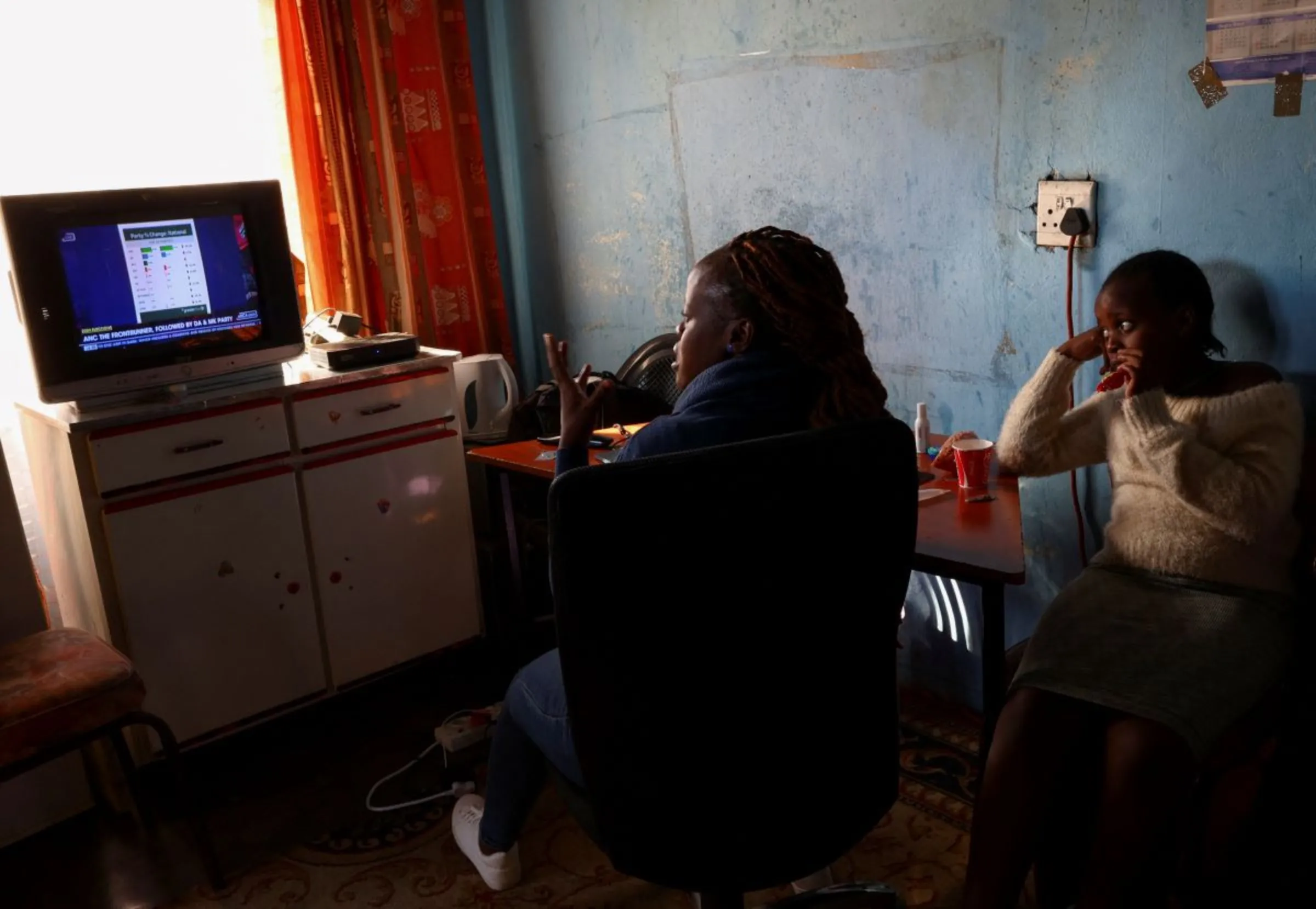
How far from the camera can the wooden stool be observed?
1956 millimetres

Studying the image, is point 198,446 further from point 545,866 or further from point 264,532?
point 545,866

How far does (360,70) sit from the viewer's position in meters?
3.20

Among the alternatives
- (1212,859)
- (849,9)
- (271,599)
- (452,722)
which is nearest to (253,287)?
(271,599)

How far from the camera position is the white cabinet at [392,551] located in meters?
2.83

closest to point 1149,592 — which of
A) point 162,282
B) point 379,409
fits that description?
point 379,409

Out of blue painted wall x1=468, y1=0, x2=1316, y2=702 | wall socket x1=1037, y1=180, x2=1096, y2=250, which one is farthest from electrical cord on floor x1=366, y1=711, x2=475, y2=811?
wall socket x1=1037, y1=180, x2=1096, y2=250

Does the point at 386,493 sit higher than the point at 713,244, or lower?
lower

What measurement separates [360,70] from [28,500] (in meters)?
1.49

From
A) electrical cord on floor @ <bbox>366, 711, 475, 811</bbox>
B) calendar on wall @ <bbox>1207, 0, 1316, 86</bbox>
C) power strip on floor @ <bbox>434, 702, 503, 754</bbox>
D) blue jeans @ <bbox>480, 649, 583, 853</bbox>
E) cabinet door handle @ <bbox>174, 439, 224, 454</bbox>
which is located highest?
calendar on wall @ <bbox>1207, 0, 1316, 86</bbox>

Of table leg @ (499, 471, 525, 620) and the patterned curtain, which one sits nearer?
table leg @ (499, 471, 525, 620)

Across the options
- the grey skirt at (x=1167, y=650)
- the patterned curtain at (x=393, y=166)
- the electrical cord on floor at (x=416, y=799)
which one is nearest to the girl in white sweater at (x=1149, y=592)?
the grey skirt at (x=1167, y=650)

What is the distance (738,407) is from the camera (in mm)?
1547

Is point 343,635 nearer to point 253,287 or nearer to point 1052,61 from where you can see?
point 253,287

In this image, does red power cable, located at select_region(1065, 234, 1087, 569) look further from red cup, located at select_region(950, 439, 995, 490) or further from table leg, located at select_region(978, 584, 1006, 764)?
table leg, located at select_region(978, 584, 1006, 764)
